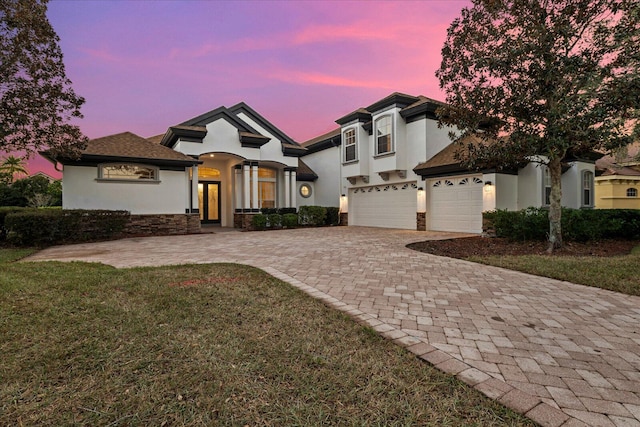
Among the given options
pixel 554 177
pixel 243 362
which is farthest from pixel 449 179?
pixel 243 362

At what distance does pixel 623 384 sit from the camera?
2.13 m

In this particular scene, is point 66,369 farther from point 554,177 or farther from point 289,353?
point 554,177

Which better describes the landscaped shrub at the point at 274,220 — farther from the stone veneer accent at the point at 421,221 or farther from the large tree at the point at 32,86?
the large tree at the point at 32,86

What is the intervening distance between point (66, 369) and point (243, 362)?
130 centimetres

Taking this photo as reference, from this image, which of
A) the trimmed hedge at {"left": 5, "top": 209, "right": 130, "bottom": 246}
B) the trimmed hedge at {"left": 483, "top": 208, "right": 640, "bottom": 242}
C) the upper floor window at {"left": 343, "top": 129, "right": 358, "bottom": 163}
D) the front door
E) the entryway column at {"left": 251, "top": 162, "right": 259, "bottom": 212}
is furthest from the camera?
the front door

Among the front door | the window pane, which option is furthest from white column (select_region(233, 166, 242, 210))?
the window pane

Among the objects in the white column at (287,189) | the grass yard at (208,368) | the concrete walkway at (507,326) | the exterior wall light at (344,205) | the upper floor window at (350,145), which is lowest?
the concrete walkway at (507,326)

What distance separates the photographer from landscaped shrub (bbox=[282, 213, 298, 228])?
1647cm

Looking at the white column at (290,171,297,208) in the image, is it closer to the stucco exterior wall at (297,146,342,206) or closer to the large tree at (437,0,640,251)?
the stucco exterior wall at (297,146,342,206)

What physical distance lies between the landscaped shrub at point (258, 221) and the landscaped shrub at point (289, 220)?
1209mm

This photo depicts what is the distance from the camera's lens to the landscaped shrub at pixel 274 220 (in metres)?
16.0

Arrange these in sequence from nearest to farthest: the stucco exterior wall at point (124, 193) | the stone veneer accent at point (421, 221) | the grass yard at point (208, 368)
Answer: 1. the grass yard at point (208, 368)
2. the stucco exterior wall at point (124, 193)
3. the stone veneer accent at point (421, 221)

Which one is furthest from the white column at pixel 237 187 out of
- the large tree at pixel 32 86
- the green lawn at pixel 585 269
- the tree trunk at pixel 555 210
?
the tree trunk at pixel 555 210

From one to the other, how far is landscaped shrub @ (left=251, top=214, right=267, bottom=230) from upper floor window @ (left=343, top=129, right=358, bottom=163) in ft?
19.7
